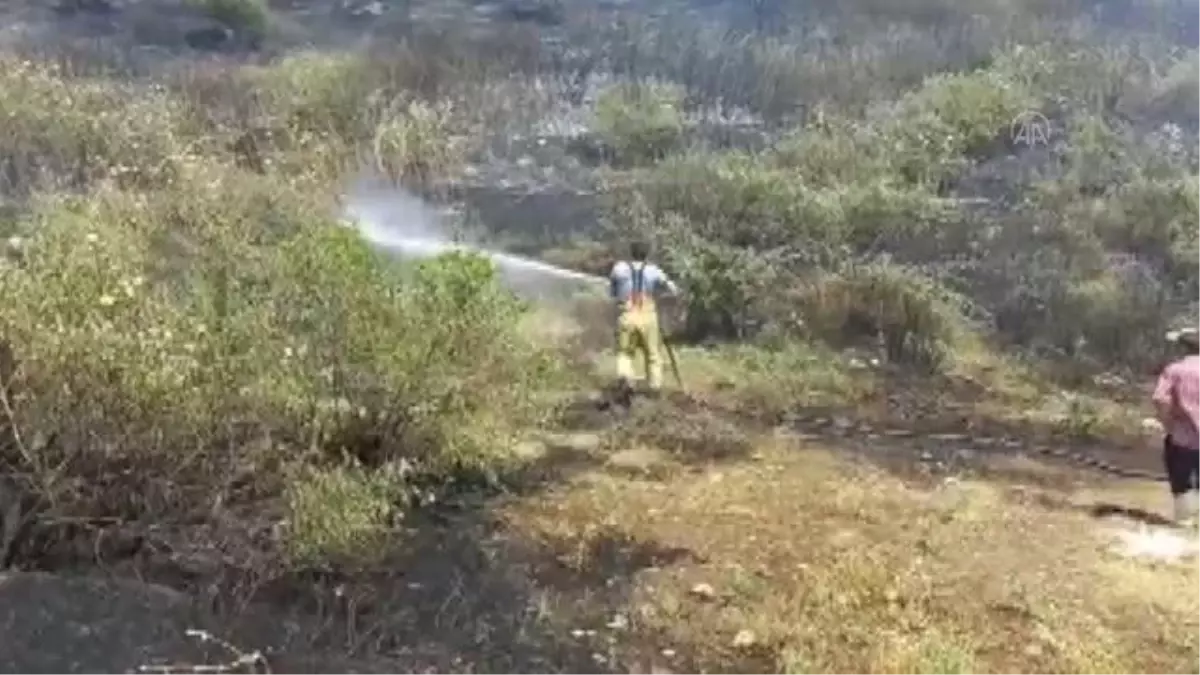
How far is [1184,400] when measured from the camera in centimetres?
638

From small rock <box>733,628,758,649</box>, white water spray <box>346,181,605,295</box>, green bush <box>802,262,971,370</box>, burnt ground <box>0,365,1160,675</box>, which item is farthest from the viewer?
white water spray <box>346,181,605,295</box>

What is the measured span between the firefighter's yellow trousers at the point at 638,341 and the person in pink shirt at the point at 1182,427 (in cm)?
268

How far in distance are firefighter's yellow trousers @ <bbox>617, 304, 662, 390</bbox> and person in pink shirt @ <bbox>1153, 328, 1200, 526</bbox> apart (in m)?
2.68

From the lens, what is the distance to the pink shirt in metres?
6.37

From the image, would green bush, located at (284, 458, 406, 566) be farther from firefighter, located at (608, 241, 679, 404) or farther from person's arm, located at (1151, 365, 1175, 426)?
person's arm, located at (1151, 365, 1175, 426)

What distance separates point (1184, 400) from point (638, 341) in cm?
285

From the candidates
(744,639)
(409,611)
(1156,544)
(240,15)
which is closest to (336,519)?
(409,611)

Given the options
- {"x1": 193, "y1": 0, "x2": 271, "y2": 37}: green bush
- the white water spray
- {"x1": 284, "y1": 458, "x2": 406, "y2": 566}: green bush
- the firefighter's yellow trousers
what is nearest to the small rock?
{"x1": 284, "y1": 458, "x2": 406, "y2": 566}: green bush

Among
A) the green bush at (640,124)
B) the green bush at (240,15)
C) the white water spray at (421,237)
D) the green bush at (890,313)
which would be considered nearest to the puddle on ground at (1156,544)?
the green bush at (890,313)

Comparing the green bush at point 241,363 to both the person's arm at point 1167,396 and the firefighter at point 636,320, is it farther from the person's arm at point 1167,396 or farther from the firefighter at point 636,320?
the person's arm at point 1167,396

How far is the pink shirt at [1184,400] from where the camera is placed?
6371 mm

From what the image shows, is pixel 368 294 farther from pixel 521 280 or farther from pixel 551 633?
pixel 521 280

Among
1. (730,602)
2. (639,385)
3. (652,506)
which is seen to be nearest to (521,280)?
(639,385)

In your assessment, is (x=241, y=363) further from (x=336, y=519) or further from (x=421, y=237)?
(x=421, y=237)
